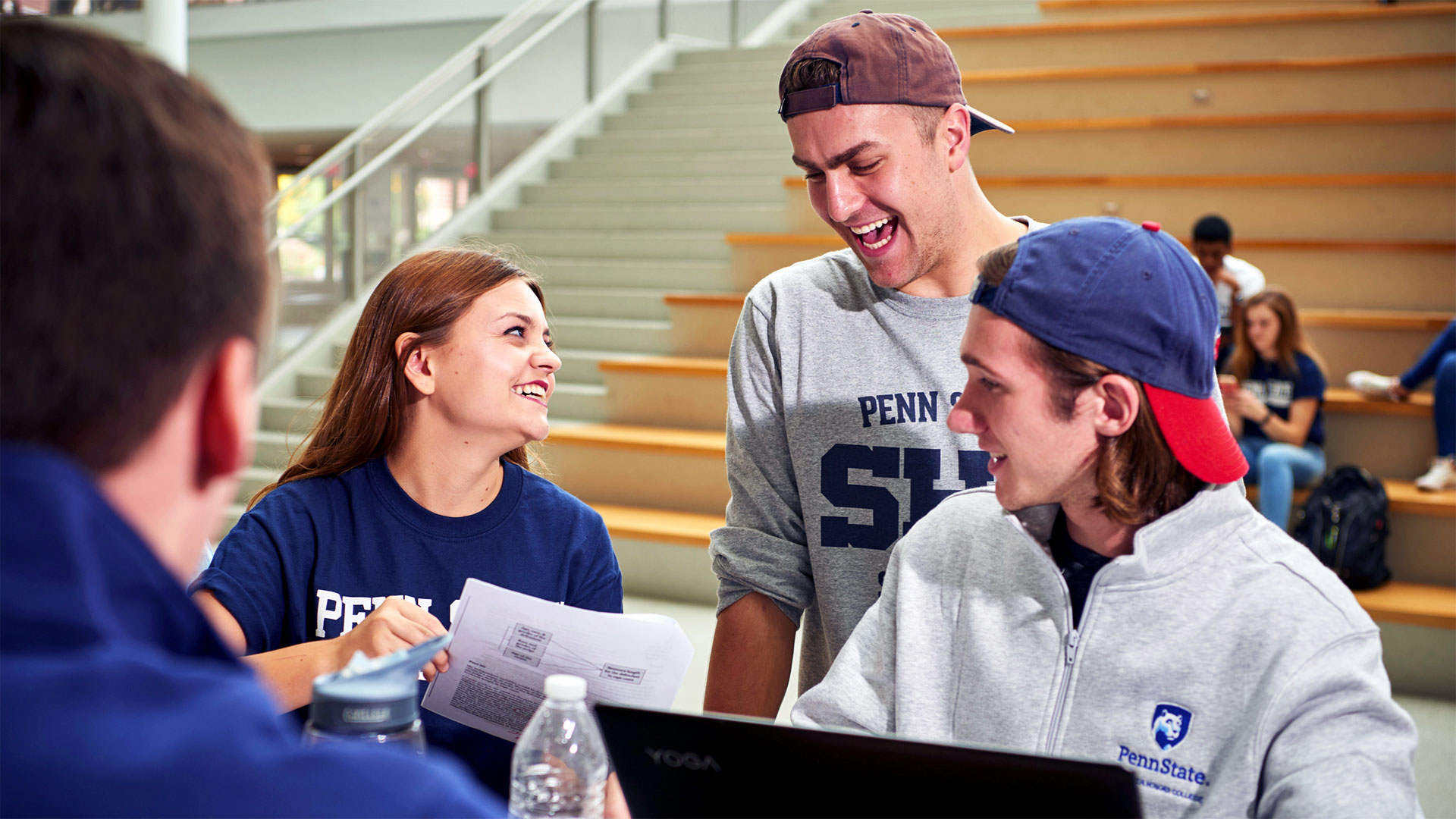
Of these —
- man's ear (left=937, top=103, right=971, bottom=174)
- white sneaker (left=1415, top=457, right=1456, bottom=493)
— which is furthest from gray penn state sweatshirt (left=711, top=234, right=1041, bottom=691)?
white sneaker (left=1415, top=457, right=1456, bottom=493)

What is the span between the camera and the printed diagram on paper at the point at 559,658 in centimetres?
114

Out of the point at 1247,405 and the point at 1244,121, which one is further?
the point at 1244,121

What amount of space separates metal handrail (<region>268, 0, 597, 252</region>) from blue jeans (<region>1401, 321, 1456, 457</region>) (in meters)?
4.09

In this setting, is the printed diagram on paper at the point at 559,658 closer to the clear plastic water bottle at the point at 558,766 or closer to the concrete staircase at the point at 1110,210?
the clear plastic water bottle at the point at 558,766

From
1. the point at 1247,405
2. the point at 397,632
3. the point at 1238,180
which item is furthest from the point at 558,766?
the point at 1238,180

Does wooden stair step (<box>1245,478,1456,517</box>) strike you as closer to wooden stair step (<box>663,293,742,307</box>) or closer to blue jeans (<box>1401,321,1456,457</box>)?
blue jeans (<box>1401,321,1456,457</box>)

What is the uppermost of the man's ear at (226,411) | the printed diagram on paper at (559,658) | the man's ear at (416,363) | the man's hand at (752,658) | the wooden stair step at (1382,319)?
the man's ear at (226,411)

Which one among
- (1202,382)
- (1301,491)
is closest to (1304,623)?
(1202,382)

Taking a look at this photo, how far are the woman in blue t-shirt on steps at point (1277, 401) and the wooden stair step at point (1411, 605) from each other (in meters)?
0.39

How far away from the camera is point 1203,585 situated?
39.8 inches

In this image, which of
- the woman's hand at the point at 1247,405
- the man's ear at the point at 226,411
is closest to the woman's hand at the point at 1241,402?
the woman's hand at the point at 1247,405

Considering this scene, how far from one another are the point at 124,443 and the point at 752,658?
1157 mm

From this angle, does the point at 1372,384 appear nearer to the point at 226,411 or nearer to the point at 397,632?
the point at 397,632

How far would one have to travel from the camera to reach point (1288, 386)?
12.6ft
